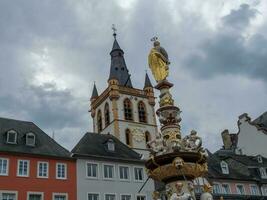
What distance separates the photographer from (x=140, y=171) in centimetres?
4341

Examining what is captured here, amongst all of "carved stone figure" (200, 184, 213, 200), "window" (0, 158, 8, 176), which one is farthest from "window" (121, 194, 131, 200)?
"carved stone figure" (200, 184, 213, 200)

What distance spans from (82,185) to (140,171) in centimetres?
717

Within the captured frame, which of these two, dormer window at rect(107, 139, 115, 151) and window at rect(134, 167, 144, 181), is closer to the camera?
window at rect(134, 167, 144, 181)

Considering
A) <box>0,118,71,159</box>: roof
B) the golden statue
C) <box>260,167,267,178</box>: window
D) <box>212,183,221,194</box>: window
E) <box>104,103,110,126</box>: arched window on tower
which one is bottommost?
the golden statue

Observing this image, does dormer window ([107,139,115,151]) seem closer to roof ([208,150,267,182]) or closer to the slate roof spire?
roof ([208,150,267,182])

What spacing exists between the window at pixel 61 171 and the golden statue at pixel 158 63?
25.8m

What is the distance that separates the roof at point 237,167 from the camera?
48.1 meters

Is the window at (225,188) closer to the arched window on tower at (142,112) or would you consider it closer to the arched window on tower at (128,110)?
the arched window on tower at (128,110)

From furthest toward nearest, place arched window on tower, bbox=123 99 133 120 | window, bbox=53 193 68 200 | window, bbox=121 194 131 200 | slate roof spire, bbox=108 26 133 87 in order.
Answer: slate roof spire, bbox=108 26 133 87 < arched window on tower, bbox=123 99 133 120 < window, bbox=121 194 131 200 < window, bbox=53 193 68 200

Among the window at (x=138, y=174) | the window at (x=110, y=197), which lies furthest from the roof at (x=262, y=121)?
the window at (x=110, y=197)

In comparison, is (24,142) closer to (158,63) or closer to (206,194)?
(158,63)

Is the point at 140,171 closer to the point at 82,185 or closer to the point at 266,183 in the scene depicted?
the point at 82,185

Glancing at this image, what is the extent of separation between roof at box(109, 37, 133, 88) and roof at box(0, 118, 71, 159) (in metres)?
35.9

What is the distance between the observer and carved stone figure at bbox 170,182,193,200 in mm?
11350
